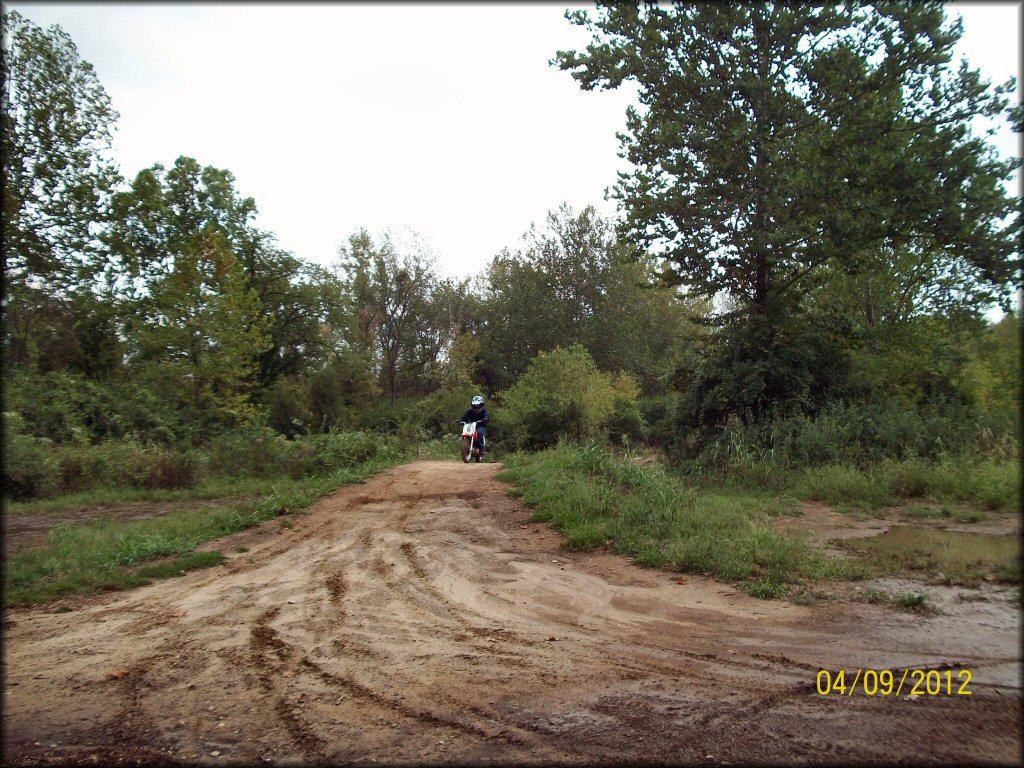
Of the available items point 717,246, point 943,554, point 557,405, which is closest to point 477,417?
point 557,405

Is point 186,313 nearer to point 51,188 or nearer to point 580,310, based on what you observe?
point 51,188

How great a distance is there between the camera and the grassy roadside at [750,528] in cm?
654

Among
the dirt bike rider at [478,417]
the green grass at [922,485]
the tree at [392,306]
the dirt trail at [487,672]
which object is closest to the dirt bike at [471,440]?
the dirt bike rider at [478,417]

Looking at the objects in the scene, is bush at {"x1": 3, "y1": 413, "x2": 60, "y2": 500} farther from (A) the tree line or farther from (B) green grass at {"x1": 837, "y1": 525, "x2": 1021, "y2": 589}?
(B) green grass at {"x1": 837, "y1": 525, "x2": 1021, "y2": 589}

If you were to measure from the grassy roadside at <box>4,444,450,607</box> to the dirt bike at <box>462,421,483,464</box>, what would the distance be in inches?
189

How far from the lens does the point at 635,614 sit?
5.91 metres

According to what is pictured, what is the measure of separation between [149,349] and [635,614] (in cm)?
2469

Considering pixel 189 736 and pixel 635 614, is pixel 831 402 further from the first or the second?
pixel 189 736

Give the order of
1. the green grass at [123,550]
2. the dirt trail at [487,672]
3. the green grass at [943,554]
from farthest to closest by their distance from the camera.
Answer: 1. the green grass at [123,550]
2. the green grass at [943,554]
3. the dirt trail at [487,672]

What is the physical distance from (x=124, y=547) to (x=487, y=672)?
6.38 meters

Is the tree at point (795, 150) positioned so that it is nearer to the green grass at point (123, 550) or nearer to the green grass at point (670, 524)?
the green grass at point (670, 524)

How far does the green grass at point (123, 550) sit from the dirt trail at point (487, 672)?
1.87 ft

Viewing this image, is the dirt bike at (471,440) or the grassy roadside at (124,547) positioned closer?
the grassy roadside at (124,547)

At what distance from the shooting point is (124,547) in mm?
8773
